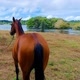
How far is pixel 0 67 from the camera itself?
7977mm

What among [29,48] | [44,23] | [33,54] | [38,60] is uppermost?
Result: [29,48]

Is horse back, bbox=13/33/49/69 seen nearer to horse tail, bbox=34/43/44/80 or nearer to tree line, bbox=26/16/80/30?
horse tail, bbox=34/43/44/80

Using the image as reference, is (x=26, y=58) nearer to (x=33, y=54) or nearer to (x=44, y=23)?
(x=33, y=54)

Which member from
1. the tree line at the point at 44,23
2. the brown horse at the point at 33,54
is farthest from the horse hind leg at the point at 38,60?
the tree line at the point at 44,23

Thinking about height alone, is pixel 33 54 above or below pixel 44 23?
above

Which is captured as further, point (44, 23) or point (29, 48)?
point (44, 23)

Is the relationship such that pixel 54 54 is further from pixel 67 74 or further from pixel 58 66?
pixel 67 74

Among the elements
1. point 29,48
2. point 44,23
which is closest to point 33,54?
point 29,48

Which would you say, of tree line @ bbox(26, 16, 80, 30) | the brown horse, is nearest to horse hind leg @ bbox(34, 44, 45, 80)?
the brown horse

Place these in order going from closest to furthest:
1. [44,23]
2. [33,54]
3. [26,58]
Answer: [33,54]
[26,58]
[44,23]

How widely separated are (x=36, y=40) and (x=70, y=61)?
4407 mm

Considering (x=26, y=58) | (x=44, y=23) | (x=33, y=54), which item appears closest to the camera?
(x=33, y=54)

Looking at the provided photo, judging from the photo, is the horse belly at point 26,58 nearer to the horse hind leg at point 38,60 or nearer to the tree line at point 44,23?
the horse hind leg at point 38,60

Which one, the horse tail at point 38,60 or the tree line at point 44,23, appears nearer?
the horse tail at point 38,60
